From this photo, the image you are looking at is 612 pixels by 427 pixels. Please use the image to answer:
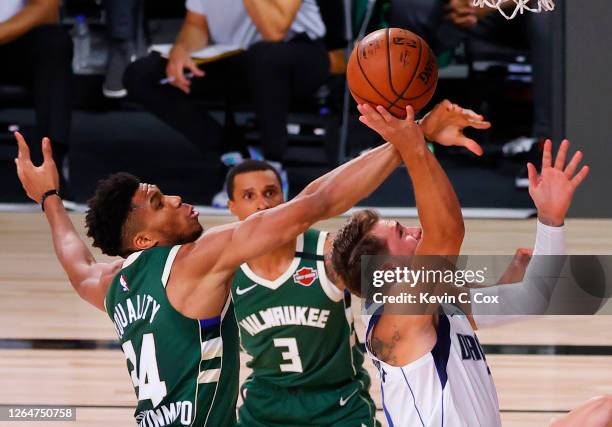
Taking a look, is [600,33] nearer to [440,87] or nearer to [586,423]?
[440,87]

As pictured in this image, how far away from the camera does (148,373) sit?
3.38 m

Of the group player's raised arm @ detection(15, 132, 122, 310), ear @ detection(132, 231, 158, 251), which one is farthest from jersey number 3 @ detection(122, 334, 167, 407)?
player's raised arm @ detection(15, 132, 122, 310)

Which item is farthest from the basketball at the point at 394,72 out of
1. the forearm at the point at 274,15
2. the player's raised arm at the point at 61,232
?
the forearm at the point at 274,15

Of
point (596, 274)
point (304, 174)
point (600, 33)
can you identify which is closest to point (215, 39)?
point (304, 174)

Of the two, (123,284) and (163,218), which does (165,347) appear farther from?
(163,218)

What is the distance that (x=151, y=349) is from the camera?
11.1ft

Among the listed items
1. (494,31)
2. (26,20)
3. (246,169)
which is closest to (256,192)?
(246,169)

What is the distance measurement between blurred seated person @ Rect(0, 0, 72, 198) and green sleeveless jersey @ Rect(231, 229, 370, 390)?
176 inches

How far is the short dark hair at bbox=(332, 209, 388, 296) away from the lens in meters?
3.22

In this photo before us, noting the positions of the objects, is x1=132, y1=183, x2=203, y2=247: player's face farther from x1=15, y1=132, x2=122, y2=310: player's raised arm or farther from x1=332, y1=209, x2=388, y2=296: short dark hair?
x1=332, y1=209, x2=388, y2=296: short dark hair

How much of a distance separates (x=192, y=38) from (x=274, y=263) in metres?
4.50

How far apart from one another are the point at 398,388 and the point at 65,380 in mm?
2194

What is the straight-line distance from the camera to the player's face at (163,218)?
3.51m

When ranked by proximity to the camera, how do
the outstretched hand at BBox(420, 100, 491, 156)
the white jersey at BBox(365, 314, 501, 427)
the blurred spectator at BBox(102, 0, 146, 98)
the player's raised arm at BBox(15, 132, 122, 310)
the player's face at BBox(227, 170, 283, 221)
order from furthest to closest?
1. the blurred spectator at BBox(102, 0, 146, 98)
2. the player's face at BBox(227, 170, 283, 221)
3. the player's raised arm at BBox(15, 132, 122, 310)
4. the outstretched hand at BBox(420, 100, 491, 156)
5. the white jersey at BBox(365, 314, 501, 427)
